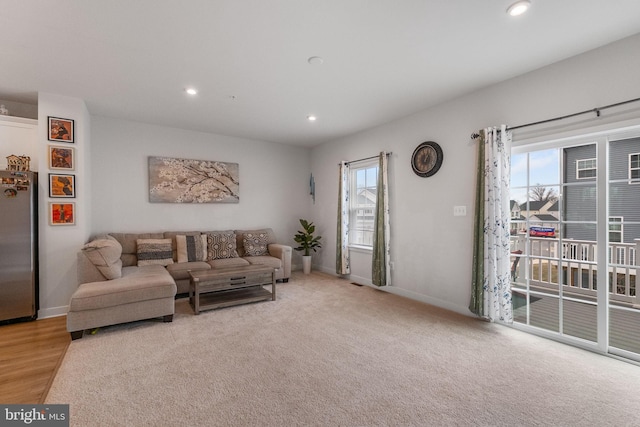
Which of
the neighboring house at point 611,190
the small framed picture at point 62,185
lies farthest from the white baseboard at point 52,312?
the neighboring house at point 611,190

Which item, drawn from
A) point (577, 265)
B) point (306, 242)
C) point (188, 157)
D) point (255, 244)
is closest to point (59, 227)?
point (188, 157)

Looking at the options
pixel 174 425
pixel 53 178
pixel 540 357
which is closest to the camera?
pixel 174 425

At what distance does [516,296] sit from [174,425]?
3540 mm

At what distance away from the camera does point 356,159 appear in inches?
208

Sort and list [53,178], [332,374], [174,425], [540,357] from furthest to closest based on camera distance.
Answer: [53,178] < [540,357] < [332,374] < [174,425]

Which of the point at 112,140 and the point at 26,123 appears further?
the point at 112,140

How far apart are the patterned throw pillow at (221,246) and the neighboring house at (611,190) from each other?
182 inches

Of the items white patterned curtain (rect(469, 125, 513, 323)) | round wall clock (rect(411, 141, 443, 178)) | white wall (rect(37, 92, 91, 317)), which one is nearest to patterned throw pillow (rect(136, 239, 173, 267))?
white wall (rect(37, 92, 91, 317))

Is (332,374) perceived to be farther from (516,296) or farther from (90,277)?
(90,277)

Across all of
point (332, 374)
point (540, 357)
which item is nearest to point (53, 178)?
point (332, 374)

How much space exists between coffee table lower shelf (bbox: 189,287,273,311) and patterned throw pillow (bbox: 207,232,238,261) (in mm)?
956

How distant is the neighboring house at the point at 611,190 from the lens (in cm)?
250

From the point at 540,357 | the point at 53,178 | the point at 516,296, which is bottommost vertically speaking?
the point at 540,357

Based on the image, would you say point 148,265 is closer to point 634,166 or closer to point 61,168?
point 61,168
